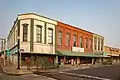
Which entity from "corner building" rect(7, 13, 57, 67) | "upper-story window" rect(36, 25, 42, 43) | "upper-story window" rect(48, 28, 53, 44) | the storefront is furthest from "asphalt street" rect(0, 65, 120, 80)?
"upper-story window" rect(48, 28, 53, 44)

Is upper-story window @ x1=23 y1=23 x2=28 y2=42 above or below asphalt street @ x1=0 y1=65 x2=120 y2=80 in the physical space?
above

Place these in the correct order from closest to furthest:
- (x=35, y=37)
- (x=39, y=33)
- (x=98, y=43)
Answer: (x=35, y=37) < (x=39, y=33) < (x=98, y=43)

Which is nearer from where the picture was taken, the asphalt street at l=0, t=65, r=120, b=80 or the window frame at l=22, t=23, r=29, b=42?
the asphalt street at l=0, t=65, r=120, b=80

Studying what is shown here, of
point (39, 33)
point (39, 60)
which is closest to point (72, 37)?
point (39, 33)

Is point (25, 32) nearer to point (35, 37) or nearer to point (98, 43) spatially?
point (35, 37)

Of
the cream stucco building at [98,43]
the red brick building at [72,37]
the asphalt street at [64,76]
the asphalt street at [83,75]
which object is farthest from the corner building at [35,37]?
the cream stucco building at [98,43]

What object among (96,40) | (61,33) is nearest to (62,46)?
(61,33)

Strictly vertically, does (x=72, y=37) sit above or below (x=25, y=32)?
above

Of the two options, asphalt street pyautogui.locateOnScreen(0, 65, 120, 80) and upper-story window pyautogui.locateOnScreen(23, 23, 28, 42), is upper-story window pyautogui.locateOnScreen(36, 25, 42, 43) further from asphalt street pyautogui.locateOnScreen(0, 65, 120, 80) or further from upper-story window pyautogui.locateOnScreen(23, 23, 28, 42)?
asphalt street pyautogui.locateOnScreen(0, 65, 120, 80)

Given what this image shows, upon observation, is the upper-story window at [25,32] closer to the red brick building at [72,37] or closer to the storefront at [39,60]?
the storefront at [39,60]

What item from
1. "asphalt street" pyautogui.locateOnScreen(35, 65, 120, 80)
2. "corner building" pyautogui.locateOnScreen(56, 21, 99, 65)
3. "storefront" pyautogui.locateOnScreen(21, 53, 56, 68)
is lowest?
"asphalt street" pyautogui.locateOnScreen(35, 65, 120, 80)

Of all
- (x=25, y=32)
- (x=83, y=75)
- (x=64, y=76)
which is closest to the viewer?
(x=64, y=76)

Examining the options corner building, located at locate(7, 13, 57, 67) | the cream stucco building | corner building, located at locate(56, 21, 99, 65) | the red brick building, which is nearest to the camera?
corner building, located at locate(7, 13, 57, 67)

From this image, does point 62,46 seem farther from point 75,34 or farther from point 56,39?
point 75,34
